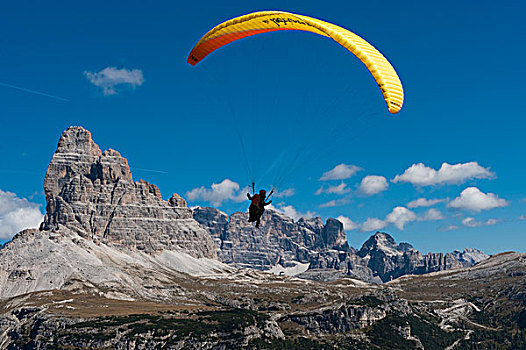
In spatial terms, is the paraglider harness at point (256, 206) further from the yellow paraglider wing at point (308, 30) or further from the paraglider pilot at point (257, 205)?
the yellow paraglider wing at point (308, 30)

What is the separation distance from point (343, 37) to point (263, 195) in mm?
14405

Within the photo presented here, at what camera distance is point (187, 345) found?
189125 millimetres

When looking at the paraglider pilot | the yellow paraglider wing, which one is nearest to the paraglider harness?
the paraglider pilot

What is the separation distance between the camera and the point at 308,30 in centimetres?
4466

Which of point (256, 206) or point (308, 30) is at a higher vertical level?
point (308, 30)

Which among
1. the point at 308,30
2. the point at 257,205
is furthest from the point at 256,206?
the point at 308,30

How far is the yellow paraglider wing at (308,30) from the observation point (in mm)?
40781

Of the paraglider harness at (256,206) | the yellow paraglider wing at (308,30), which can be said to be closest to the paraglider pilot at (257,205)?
the paraglider harness at (256,206)

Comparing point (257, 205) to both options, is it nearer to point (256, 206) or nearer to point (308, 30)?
point (256, 206)

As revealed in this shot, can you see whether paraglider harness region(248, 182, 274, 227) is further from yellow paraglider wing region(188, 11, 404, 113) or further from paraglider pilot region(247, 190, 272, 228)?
yellow paraglider wing region(188, 11, 404, 113)

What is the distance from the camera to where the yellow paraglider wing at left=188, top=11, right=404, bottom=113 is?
40781mm

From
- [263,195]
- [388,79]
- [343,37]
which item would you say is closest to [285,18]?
[343,37]

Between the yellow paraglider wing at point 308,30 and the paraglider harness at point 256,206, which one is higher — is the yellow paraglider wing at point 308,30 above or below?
above

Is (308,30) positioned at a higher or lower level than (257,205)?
higher
